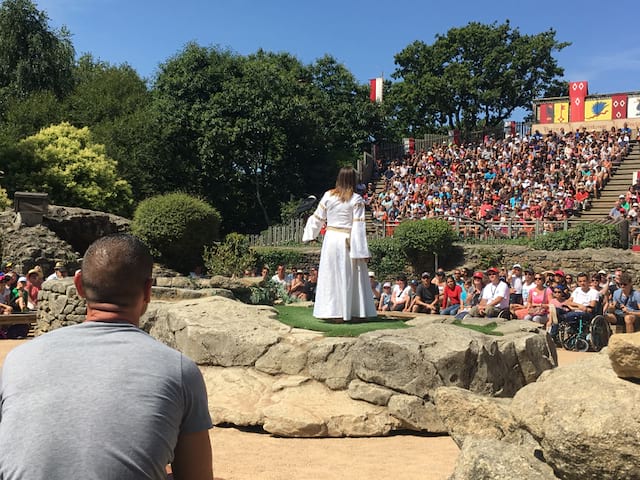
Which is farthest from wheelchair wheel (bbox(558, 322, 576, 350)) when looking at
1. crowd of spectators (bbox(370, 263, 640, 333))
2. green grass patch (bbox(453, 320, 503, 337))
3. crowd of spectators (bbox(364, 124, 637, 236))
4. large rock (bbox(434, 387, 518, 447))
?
crowd of spectators (bbox(364, 124, 637, 236))

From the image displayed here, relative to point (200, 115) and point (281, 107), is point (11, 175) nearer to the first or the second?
point (200, 115)

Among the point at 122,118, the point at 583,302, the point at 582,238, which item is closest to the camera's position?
the point at 583,302

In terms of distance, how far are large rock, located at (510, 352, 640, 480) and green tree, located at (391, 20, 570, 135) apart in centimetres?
4351

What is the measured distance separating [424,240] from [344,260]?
15.4m

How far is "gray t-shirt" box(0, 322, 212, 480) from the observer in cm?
197

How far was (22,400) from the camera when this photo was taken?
2.05m

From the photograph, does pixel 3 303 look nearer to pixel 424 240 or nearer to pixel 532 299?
pixel 532 299

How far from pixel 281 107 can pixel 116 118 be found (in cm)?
861

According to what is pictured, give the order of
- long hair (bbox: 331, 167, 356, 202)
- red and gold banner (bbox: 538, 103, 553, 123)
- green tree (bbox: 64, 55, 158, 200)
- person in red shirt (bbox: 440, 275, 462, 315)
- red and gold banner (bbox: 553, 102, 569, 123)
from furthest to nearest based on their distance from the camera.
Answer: red and gold banner (bbox: 538, 103, 553, 123) < red and gold banner (bbox: 553, 102, 569, 123) < green tree (bbox: 64, 55, 158, 200) < person in red shirt (bbox: 440, 275, 462, 315) < long hair (bbox: 331, 167, 356, 202)

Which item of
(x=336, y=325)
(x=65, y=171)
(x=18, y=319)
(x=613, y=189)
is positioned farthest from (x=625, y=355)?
(x=613, y=189)

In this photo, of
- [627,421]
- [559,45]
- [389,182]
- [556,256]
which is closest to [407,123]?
[559,45]

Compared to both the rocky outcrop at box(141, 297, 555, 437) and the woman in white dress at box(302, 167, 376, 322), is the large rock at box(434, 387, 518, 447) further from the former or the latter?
the woman in white dress at box(302, 167, 376, 322)

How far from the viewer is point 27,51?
102 feet

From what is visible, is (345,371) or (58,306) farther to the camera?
(58,306)
